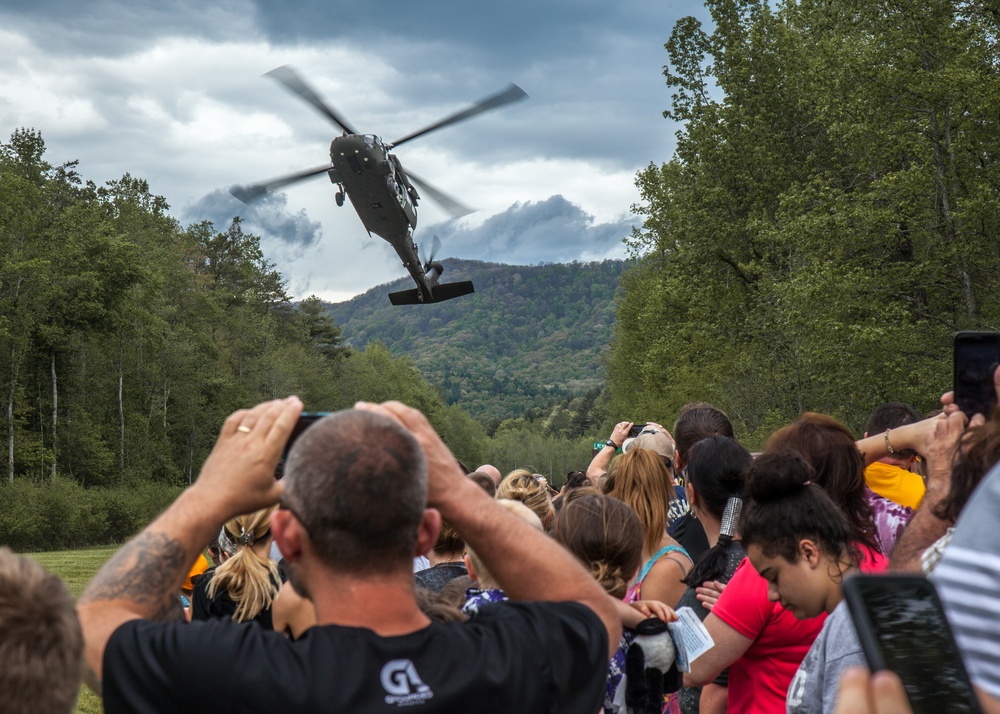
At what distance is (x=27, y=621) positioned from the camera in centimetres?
170

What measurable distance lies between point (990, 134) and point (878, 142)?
246 cm

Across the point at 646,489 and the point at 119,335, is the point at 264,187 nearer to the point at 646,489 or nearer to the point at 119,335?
the point at 646,489

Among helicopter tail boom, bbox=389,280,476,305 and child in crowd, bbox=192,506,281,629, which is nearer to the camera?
child in crowd, bbox=192,506,281,629

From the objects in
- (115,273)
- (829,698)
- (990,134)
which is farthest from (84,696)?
(115,273)

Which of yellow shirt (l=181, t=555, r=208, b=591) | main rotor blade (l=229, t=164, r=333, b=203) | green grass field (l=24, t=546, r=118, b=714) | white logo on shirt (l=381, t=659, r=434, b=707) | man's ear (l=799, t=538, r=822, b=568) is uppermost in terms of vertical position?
main rotor blade (l=229, t=164, r=333, b=203)

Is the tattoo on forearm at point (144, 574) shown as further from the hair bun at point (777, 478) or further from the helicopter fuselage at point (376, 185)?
the helicopter fuselage at point (376, 185)

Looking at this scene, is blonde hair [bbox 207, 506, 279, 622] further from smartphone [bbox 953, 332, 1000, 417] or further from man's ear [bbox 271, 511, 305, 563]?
smartphone [bbox 953, 332, 1000, 417]

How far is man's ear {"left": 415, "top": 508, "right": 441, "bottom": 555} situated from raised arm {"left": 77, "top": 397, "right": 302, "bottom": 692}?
32 cm

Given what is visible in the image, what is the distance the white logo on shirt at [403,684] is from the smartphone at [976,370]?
77.8 inches

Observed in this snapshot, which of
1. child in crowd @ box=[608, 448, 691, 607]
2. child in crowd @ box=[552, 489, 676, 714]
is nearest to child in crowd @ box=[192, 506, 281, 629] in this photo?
child in crowd @ box=[552, 489, 676, 714]

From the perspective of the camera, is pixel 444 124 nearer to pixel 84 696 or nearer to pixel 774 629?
pixel 84 696

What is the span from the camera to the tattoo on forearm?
228 centimetres

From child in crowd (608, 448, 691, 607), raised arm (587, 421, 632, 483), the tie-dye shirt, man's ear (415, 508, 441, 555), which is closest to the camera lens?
man's ear (415, 508, 441, 555)

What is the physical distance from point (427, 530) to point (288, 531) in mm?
313
